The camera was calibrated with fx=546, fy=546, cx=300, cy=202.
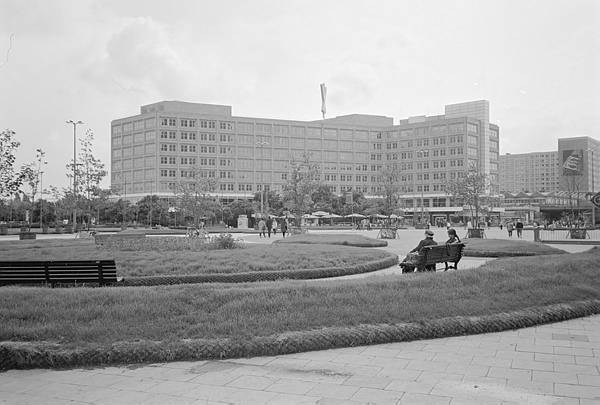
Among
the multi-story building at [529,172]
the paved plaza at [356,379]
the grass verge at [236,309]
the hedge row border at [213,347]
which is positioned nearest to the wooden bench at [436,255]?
the grass verge at [236,309]

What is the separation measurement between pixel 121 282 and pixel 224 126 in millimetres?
111095

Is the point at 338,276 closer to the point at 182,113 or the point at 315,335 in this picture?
Result: the point at 315,335

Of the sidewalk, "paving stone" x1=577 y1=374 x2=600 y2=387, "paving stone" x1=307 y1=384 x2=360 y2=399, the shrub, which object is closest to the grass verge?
the sidewalk

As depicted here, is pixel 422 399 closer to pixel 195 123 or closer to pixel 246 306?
pixel 246 306

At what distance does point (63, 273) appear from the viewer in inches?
491

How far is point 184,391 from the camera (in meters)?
5.70

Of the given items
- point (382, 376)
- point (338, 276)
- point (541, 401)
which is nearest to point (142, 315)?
point (382, 376)

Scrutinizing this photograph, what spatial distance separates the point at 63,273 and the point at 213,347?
22.6 ft

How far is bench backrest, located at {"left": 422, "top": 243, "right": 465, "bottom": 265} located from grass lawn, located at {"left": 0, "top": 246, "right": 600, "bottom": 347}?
111 inches

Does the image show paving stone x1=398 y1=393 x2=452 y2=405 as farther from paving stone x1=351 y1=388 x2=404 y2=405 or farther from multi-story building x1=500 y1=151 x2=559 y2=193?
multi-story building x1=500 y1=151 x2=559 y2=193

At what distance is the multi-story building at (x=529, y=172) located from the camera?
16325 cm

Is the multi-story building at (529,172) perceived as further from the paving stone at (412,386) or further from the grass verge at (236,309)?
the paving stone at (412,386)

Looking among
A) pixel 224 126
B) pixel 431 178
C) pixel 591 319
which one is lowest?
pixel 591 319

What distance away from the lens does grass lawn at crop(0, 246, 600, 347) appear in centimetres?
760
